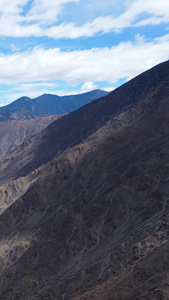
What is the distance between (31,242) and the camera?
84.2 metres

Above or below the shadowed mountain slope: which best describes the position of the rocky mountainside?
below

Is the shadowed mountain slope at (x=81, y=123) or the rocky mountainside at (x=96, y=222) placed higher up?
the shadowed mountain slope at (x=81, y=123)

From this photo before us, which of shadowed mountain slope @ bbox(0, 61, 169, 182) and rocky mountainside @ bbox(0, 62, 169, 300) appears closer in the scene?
rocky mountainside @ bbox(0, 62, 169, 300)

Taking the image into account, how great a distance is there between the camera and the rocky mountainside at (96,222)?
5462 cm

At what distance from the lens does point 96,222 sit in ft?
266

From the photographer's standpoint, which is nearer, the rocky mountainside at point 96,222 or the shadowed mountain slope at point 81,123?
the rocky mountainside at point 96,222

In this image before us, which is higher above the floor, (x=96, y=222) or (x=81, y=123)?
(x=81, y=123)

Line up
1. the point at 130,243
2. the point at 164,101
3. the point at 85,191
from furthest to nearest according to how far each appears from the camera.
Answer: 1. the point at 164,101
2. the point at 85,191
3. the point at 130,243

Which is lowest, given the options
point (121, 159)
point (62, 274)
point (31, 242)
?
point (62, 274)

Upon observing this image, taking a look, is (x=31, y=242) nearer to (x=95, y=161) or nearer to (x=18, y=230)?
(x=18, y=230)

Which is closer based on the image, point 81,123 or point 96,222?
point 96,222

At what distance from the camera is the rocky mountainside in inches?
2151

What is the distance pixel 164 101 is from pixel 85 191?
42.4 metres

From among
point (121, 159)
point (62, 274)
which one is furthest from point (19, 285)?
point (121, 159)
